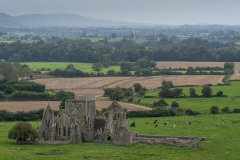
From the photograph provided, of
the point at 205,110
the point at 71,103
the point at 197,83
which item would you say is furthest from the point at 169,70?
the point at 71,103

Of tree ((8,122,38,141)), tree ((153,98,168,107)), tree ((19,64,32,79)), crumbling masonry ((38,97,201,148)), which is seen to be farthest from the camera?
tree ((19,64,32,79))

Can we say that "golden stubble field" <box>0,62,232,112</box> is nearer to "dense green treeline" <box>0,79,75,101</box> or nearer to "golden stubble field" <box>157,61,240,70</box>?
"dense green treeline" <box>0,79,75,101</box>

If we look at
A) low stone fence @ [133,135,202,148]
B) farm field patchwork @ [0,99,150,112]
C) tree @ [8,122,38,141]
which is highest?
tree @ [8,122,38,141]

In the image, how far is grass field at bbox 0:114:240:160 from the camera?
56.7m

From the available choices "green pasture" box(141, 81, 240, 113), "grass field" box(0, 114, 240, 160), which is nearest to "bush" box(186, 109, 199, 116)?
"green pasture" box(141, 81, 240, 113)

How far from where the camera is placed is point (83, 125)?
68.6m

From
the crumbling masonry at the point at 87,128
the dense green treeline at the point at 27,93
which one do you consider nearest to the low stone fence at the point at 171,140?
the crumbling masonry at the point at 87,128

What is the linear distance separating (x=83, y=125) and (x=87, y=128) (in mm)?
762

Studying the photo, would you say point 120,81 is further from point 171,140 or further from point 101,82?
point 171,140

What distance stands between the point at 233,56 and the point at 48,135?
13657 centimetres

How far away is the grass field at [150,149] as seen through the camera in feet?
186

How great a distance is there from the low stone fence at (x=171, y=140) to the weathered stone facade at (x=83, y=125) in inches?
71.0

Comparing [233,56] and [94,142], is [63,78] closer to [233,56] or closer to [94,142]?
[233,56]

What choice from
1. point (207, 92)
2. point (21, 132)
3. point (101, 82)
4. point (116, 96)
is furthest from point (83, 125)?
point (101, 82)
